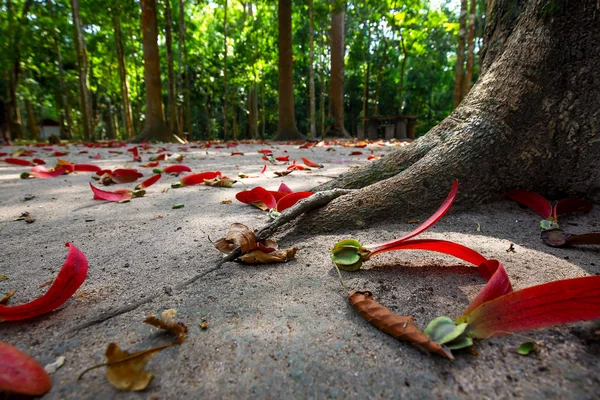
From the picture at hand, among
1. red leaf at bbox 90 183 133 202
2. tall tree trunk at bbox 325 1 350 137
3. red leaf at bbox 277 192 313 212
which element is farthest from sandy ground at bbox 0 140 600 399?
tall tree trunk at bbox 325 1 350 137

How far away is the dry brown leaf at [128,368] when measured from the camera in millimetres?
628

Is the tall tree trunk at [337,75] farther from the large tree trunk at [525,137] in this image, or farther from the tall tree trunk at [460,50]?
the large tree trunk at [525,137]

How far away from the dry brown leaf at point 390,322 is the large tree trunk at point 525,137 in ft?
1.94

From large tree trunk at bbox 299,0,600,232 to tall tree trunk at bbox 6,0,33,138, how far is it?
17.7 m

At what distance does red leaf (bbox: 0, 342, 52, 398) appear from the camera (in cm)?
59

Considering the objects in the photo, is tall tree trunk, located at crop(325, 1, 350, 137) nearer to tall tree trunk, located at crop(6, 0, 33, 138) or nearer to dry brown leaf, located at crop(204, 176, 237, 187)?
dry brown leaf, located at crop(204, 176, 237, 187)

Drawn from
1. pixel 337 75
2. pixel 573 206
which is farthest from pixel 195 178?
pixel 337 75

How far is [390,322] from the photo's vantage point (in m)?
0.77

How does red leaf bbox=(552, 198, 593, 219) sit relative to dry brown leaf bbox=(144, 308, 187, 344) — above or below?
above

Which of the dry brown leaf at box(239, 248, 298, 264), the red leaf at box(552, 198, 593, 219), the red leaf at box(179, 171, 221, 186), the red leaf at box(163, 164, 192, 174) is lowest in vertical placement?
the dry brown leaf at box(239, 248, 298, 264)

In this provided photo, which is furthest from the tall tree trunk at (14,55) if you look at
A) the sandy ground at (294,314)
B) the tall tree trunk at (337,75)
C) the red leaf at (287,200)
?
the red leaf at (287,200)

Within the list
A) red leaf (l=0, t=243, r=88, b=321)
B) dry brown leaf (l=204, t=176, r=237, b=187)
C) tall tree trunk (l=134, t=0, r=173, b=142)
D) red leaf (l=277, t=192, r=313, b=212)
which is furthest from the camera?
tall tree trunk (l=134, t=0, r=173, b=142)

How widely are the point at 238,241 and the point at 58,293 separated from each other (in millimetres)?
521

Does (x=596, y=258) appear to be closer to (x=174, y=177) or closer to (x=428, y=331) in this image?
(x=428, y=331)
